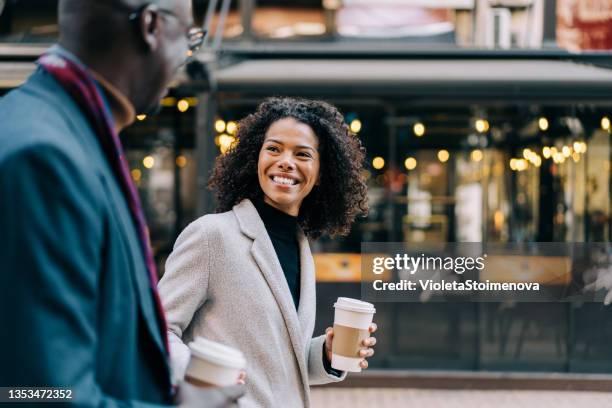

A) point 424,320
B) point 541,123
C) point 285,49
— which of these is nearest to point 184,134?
point 285,49

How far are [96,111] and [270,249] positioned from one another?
1.22 metres

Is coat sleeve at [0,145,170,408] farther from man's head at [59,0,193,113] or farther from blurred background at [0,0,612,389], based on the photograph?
blurred background at [0,0,612,389]

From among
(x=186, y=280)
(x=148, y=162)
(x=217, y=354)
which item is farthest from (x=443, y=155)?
(x=217, y=354)

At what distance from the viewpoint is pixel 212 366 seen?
1.28 metres

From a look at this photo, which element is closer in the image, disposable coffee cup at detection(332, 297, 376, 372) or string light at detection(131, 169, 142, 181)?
disposable coffee cup at detection(332, 297, 376, 372)

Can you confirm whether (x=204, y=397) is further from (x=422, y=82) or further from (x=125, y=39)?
(x=422, y=82)

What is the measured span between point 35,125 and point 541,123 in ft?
25.6

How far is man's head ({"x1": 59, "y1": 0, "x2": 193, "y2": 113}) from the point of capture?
3.52 ft

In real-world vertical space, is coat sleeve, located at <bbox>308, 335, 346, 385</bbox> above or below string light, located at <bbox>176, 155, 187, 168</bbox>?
above

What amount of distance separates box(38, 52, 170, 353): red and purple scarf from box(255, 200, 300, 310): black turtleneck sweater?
1236 millimetres

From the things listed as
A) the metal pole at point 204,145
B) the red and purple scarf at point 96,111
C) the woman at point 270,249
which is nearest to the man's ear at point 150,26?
the red and purple scarf at point 96,111

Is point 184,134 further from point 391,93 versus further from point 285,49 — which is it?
point 391,93

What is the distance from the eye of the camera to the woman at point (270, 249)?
2102mm

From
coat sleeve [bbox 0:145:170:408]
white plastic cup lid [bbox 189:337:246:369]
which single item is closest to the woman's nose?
white plastic cup lid [bbox 189:337:246:369]
